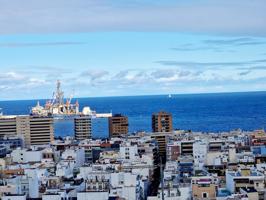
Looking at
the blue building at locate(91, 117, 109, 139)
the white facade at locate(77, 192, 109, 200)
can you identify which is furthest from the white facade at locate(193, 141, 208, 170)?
the blue building at locate(91, 117, 109, 139)

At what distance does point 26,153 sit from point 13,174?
8658mm

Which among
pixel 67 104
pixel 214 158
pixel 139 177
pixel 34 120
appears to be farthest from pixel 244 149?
pixel 67 104

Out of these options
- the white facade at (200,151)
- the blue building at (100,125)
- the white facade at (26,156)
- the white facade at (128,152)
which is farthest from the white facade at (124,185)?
the blue building at (100,125)

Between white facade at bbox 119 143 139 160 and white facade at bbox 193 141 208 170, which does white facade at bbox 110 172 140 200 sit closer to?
white facade at bbox 193 141 208 170

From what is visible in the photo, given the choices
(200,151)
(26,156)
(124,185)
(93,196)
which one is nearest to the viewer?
(93,196)

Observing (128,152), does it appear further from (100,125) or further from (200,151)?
(100,125)

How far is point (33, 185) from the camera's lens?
31031 millimetres

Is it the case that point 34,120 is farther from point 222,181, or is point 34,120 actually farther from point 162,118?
point 222,181

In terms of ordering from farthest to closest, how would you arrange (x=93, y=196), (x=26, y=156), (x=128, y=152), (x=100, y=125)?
(x=100, y=125), (x=26, y=156), (x=128, y=152), (x=93, y=196)

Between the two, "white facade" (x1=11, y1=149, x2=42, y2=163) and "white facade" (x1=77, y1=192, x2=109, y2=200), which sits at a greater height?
"white facade" (x1=11, y1=149, x2=42, y2=163)

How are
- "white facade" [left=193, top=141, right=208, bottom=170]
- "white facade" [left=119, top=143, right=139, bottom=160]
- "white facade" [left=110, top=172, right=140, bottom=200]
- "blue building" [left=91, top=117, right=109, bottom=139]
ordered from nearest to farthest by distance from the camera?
1. "white facade" [left=110, top=172, right=140, bottom=200]
2. "white facade" [left=193, top=141, right=208, bottom=170]
3. "white facade" [left=119, top=143, right=139, bottom=160]
4. "blue building" [left=91, top=117, right=109, bottom=139]

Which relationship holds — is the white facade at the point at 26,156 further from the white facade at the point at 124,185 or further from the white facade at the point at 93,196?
the white facade at the point at 93,196

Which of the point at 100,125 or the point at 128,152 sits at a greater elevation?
the point at 100,125

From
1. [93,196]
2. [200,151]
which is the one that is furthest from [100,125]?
[93,196]
